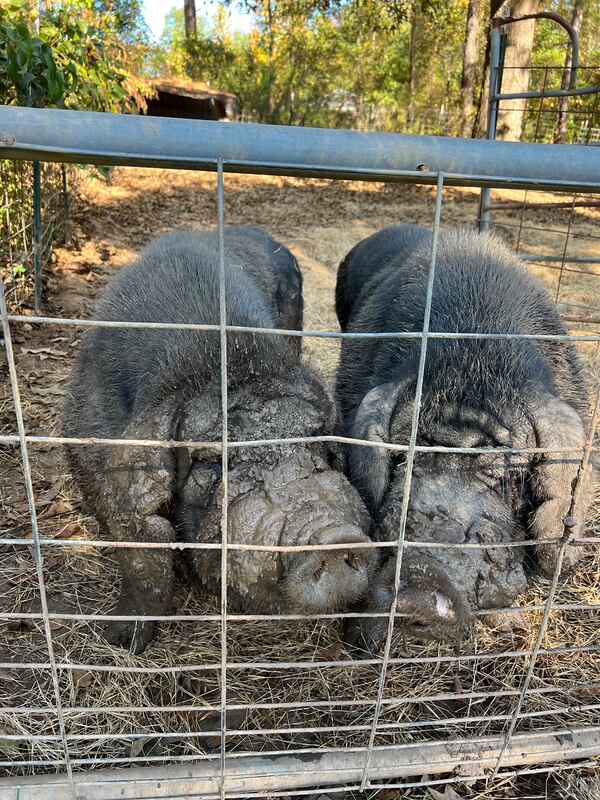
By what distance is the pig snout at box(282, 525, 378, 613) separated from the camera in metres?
2.47

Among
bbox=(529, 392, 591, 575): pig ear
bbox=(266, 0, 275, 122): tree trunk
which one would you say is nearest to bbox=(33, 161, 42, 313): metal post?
bbox=(529, 392, 591, 575): pig ear

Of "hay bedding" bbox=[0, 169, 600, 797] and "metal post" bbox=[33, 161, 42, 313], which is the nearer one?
"hay bedding" bbox=[0, 169, 600, 797]

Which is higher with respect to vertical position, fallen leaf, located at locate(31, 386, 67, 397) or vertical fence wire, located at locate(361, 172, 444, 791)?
vertical fence wire, located at locate(361, 172, 444, 791)

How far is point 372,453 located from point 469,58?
18.7 m

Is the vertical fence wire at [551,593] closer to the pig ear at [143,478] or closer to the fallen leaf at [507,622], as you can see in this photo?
the fallen leaf at [507,622]

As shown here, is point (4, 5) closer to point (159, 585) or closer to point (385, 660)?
point (159, 585)

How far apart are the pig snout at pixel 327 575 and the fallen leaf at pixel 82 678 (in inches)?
41.3

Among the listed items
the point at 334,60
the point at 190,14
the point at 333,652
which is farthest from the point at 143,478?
the point at 190,14

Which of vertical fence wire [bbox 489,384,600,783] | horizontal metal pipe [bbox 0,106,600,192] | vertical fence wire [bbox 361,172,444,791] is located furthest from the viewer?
vertical fence wire [bbox 489,384,600,783]

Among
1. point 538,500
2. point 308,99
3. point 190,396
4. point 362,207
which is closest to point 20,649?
point 190,396

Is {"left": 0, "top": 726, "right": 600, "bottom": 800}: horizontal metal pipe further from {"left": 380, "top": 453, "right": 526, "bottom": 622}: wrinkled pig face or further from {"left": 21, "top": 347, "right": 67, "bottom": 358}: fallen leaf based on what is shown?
{"left": 21, "top": 347, "right": 67, "bottom": 358}: fallen leaf

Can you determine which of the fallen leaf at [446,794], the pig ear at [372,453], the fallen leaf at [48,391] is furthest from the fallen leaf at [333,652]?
the fallen leaf at [48,391]

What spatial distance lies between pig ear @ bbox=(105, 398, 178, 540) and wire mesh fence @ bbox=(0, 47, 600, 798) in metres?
0.07

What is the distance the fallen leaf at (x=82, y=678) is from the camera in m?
2.91
